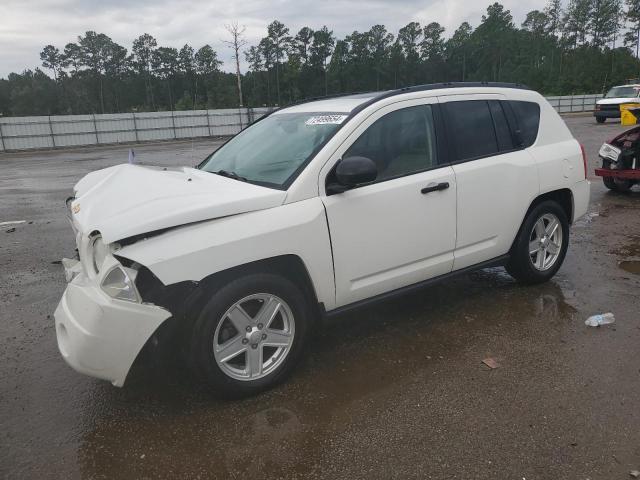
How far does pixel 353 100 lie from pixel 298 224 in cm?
130

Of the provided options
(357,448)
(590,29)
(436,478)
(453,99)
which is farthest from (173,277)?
(590,29)

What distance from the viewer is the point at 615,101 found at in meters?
27.2

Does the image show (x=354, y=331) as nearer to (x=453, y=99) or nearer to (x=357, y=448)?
(x=357, y=448)

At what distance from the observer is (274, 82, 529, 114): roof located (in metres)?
3.74

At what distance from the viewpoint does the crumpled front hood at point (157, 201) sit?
9.19 feet

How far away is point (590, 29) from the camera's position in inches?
3533

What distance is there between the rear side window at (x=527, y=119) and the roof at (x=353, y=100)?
0.69 feet

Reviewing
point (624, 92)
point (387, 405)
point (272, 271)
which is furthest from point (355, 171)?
point (624, 92)

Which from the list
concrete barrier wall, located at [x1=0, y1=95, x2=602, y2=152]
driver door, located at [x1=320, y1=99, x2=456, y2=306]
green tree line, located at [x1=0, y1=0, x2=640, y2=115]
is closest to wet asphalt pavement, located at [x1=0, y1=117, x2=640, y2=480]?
driver door, located at [x1=320, y1=99, x2=456, y2=306]

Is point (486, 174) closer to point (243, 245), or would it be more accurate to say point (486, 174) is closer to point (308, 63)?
point (243, 245)

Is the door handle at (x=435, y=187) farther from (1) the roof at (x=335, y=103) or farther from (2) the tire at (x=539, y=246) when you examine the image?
(2) the tire at (x=539, y=246)

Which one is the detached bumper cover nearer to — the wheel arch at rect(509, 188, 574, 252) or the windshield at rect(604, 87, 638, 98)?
the wheel arch at rect(509, 188, 574, 252)

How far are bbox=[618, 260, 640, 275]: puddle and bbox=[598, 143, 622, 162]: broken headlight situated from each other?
14.6 feet

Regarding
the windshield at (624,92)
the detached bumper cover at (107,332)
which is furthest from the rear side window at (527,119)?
the windshield at (624,92)
